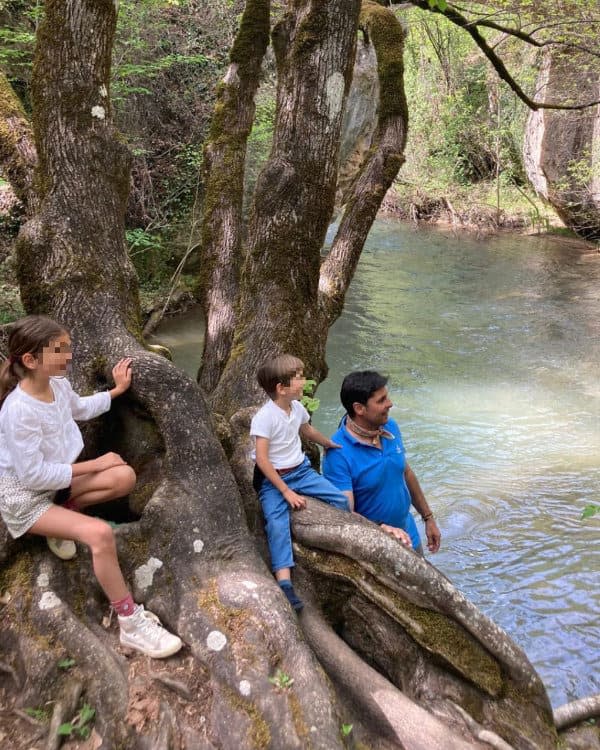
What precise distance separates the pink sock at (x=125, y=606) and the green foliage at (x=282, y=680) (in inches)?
27.5

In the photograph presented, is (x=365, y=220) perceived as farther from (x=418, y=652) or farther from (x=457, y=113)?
(x=457, y=113)

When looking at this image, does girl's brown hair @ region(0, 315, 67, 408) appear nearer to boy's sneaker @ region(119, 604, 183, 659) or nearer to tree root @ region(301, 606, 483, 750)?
boy's sneaker @ region(119, 604, 183, 659)

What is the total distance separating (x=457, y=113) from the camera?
2805 cm

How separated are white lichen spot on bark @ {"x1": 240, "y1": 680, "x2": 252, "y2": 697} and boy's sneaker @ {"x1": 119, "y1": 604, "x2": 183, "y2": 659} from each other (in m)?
0.35

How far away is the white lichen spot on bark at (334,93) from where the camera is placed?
4922 mm

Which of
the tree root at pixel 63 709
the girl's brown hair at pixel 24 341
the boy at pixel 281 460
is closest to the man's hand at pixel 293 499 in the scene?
the boy at pixel 281 460

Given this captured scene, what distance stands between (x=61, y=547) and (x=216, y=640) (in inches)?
33.8

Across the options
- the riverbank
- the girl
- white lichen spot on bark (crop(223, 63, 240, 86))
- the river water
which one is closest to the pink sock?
the girl

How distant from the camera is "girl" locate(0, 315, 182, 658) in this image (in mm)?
2777

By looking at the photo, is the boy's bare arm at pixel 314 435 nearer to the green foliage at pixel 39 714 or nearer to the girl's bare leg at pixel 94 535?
the girl's bare leg at pixel 94 535

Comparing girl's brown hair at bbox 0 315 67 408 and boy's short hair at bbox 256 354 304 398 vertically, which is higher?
girl's brown hair at bbox 0 315 67 408

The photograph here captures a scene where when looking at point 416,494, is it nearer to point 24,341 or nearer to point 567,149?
point 24,341

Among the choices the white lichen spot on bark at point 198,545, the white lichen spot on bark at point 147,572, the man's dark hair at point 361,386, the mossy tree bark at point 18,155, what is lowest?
the white lichen spot on bark at point 147,572

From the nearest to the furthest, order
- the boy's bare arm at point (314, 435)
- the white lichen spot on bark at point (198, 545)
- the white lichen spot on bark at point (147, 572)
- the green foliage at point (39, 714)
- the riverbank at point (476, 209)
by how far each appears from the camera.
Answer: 1. the green foliage at point (39, 714)
2. the white lichen spot on bark at point (147, 572)
3. the white lichen spot on bark at point (198, 545)
4. the boy's bare arm at point (314, 435)
5. the riverbank at point (476, 209)
